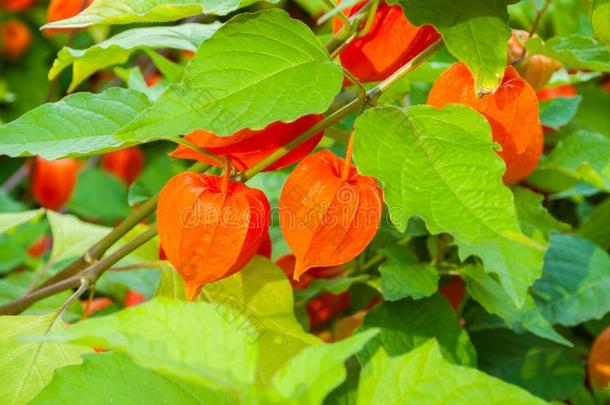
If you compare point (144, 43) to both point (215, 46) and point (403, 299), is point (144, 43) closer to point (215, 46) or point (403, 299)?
point (215, 46)

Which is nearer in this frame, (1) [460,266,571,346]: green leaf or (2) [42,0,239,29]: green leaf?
(2) [42,0,239,29]: green leaf

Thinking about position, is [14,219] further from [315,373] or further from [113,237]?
[315,373]

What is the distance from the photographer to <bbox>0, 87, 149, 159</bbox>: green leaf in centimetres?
68

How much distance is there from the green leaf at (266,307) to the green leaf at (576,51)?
29 centimetres

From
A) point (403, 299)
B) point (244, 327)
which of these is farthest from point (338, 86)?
point (403, 299)

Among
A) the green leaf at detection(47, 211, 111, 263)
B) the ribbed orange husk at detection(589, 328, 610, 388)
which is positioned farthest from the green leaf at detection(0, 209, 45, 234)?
the ribbed orange husk at detection(589, 328, 610, 388)

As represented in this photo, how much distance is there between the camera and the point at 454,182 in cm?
59

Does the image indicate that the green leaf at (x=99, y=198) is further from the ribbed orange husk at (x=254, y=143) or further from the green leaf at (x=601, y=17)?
the green leaf at (x=601, y=17)

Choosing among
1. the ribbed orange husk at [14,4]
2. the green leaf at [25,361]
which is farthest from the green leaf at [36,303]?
A: the ribbed orange husk at [14,4]

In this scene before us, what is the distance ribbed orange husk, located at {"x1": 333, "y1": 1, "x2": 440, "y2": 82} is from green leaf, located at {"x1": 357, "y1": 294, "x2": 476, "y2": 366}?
23 centimetres

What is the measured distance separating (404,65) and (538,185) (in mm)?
432

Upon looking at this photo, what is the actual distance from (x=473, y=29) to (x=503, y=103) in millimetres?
70

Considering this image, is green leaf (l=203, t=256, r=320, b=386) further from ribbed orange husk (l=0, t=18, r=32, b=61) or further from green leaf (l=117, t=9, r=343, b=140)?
ribbed orange husk (l=0, t=18, r=32, b=61)

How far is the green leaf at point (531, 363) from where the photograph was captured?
0.97 metres
